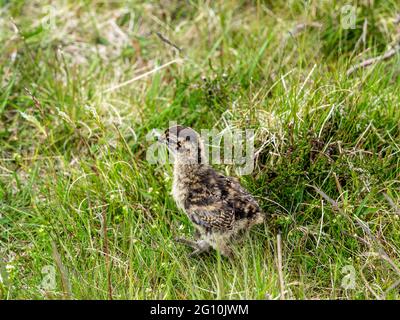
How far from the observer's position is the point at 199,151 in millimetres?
4598

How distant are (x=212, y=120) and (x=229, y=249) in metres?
1.27

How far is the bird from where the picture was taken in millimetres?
4320

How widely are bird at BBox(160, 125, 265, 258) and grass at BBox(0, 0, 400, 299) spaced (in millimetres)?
116

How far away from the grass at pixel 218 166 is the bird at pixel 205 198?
0.12m

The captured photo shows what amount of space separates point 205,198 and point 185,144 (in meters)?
0.40

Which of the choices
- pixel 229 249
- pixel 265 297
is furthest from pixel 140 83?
pixel 265 297

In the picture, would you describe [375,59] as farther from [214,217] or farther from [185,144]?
[214,217]

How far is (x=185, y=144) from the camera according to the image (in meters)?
4.57

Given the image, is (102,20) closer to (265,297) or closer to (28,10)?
(28,10)

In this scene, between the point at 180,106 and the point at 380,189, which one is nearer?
the point at 380,189

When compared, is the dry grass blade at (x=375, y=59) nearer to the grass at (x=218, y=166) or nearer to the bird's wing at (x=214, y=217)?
the grass at (x=218, y=166)
